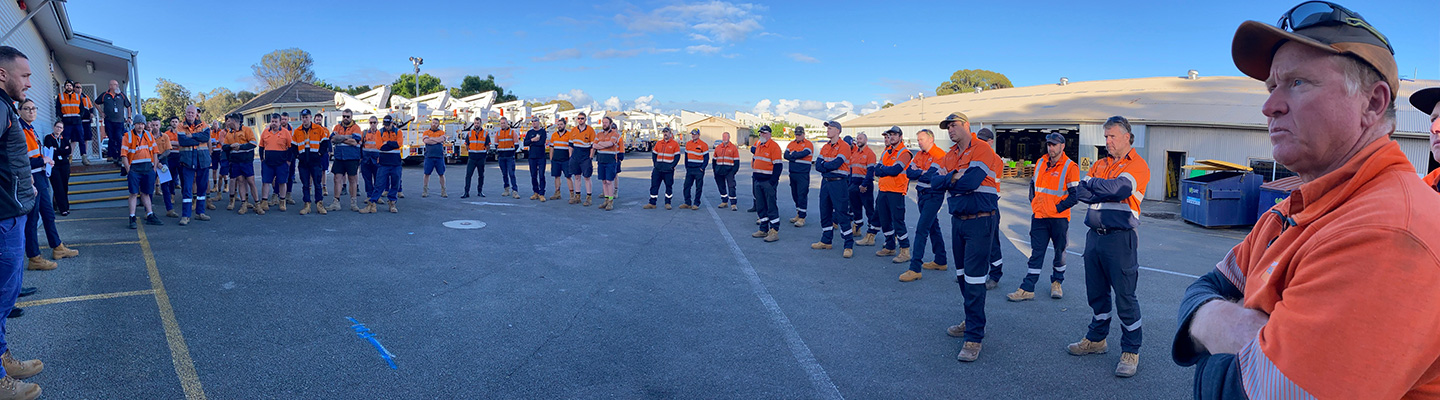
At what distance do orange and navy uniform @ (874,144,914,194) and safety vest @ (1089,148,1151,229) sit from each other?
9.48 ft

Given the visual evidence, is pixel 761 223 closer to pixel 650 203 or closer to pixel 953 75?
pixel 650 203

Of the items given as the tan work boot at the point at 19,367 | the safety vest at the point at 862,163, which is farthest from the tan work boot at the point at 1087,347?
the tan work boot at the point at 19,367

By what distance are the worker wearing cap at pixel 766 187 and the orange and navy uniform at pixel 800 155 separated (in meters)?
0.23

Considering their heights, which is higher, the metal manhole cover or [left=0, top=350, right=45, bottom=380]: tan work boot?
the metal manhole cover

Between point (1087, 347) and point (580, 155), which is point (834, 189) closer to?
point (1087, 347)

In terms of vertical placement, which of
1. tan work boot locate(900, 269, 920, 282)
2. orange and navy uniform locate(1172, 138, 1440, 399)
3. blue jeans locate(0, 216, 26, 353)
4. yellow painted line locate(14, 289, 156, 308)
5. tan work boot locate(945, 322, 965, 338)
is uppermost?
orange and navy uniform locate(1172, 138, 1440, 399)

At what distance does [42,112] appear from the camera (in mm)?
15133

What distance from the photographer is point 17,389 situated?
3.65 m

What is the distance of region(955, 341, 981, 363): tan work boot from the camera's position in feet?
16.0

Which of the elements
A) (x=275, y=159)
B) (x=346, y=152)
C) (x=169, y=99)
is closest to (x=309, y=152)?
(x=275, y=159)

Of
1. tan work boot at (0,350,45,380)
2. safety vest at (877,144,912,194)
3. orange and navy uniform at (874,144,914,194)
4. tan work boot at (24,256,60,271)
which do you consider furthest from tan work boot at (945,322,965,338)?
tan work boot at (24,256,60,271)

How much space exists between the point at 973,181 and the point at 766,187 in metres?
5.01

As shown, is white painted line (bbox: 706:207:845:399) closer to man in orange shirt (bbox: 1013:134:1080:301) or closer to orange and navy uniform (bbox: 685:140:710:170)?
man in orange shirt (bbox: 1013:134:1080:301)

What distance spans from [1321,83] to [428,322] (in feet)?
17.7
